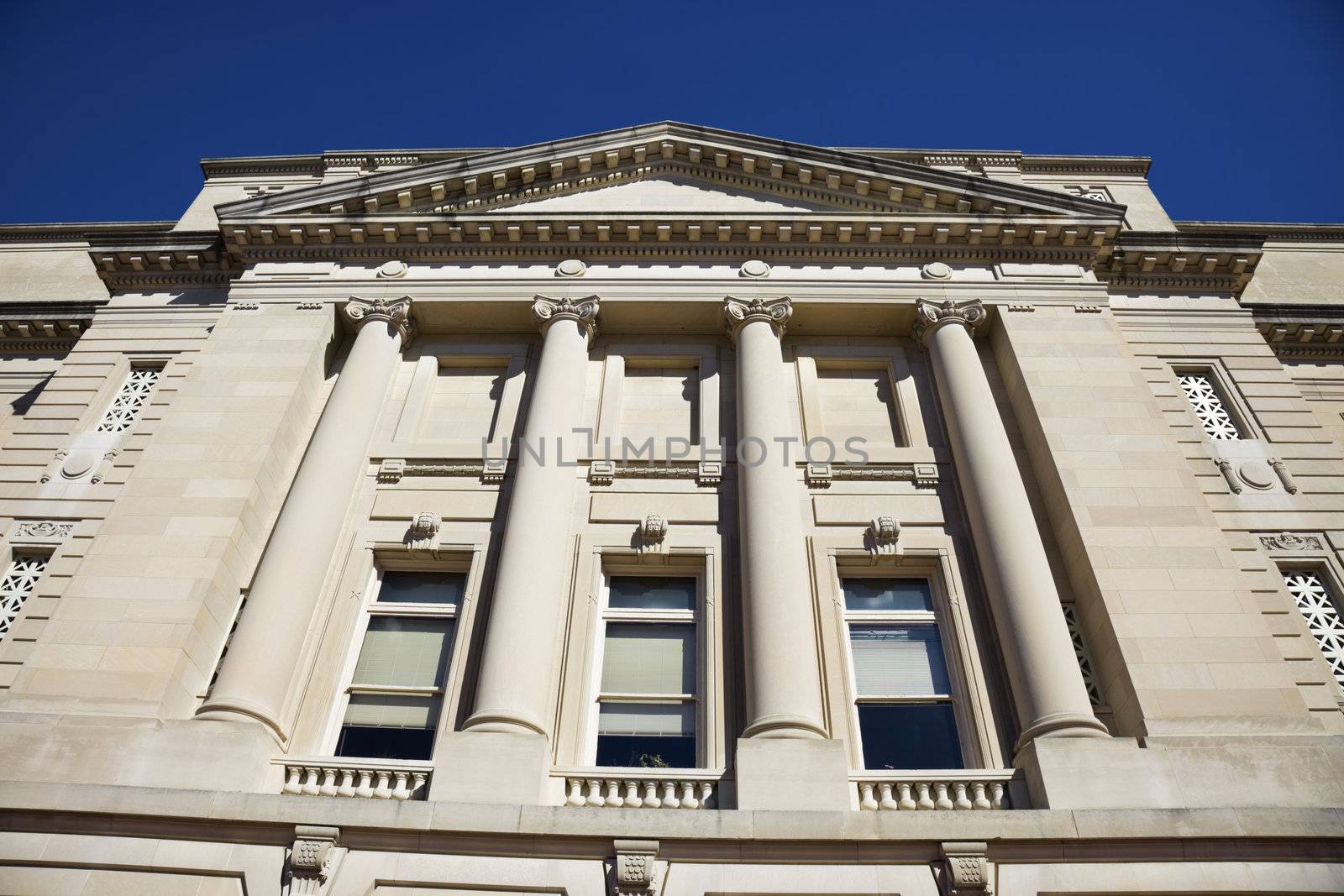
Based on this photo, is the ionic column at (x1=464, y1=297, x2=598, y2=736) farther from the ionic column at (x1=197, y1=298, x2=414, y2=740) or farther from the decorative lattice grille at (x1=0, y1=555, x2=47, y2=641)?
the decorative lattice grille at (x1=0, y1=555, x2=47, y2=641)

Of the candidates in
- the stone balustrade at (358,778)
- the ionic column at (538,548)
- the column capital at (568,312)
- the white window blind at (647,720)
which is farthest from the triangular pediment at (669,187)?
the stone balustrade at (358,778)

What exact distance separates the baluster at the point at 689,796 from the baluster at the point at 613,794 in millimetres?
771

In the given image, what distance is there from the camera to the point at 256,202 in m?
19.5

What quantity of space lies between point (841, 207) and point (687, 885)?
1407 centimetres

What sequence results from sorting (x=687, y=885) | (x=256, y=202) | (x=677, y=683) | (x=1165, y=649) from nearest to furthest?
1. (x=687, y=885)
2. (x=1165, y=649)
3. (x=677, y=683)
4. (x=256, y=202)

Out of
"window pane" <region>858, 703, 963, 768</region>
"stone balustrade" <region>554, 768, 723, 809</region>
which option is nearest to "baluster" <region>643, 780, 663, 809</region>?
"stone balustrade" <region>554, 768, 723, 809</region>

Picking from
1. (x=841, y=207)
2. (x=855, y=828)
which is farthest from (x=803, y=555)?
(x=841, y=207)

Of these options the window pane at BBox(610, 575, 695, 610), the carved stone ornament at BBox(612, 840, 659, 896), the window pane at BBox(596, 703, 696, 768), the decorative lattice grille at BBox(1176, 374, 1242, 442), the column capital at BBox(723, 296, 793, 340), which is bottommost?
the carved stone ornament at BBox(612, 840, 659, 896)

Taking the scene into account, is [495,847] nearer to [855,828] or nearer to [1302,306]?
[855,828]

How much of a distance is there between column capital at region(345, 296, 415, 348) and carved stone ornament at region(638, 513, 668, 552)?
690cm

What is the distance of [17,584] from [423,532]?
7216mm

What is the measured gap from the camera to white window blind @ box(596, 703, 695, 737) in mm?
13398

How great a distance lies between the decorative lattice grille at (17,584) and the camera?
15.7m

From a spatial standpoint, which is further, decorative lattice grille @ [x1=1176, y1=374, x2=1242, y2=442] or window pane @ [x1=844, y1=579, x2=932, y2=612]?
decorative lattice grille @ [x1=1176, y1=374, x2=1242, y2=442]
